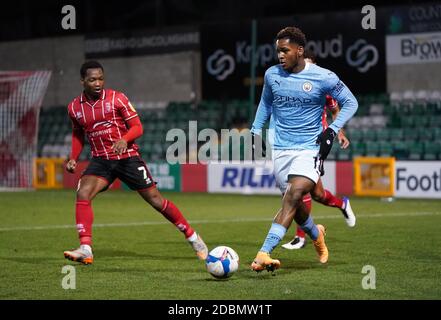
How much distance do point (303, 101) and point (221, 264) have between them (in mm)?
1688

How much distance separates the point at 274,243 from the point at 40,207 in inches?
418

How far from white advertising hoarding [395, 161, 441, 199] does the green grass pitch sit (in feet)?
2.48

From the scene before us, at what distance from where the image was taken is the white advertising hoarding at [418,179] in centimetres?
1900

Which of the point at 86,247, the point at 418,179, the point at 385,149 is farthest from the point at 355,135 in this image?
the point at 86,247

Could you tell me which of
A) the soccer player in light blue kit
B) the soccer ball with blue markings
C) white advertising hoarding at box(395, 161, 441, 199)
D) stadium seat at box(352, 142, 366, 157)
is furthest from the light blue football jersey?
stadium seat at box(352, 142, 366, 157)

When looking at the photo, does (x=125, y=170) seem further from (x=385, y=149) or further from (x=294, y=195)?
(x=385, y=149)

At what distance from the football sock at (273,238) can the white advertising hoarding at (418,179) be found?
11.0m

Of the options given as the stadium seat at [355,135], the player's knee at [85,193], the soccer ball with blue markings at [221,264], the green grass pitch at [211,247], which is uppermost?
the stadium seat at [355,135]

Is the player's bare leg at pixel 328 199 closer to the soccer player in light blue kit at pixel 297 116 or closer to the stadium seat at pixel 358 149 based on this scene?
the soccer player in light blue kit at pixel 297 116

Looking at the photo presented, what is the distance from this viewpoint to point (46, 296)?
746 centimetres

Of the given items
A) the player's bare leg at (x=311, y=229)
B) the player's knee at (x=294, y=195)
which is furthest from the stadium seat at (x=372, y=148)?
the player's knee at (x=294, y=195)
